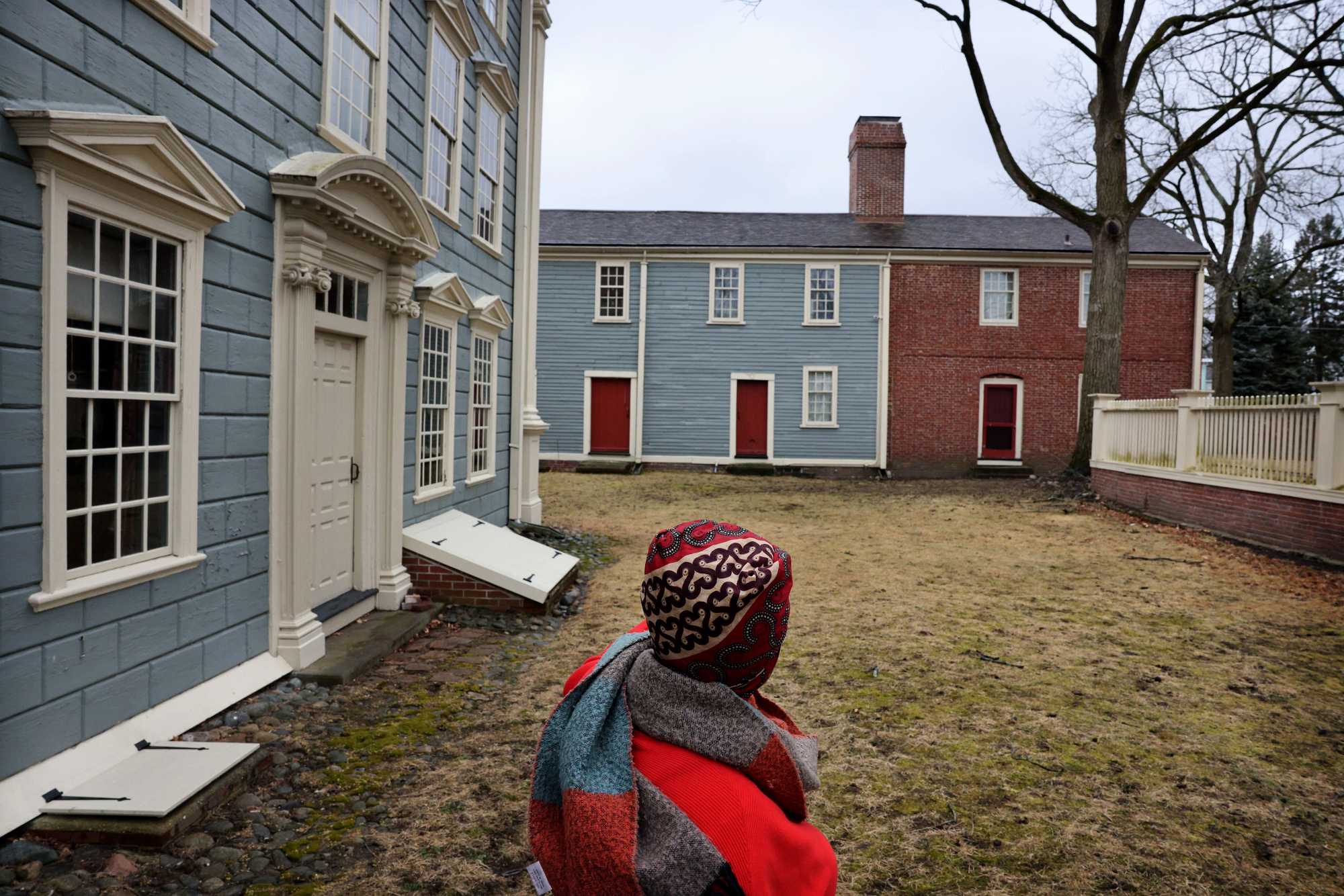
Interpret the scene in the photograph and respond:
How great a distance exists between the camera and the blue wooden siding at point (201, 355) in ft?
11.3

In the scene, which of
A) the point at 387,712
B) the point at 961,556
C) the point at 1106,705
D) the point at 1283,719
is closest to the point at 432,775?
the point at 387,712

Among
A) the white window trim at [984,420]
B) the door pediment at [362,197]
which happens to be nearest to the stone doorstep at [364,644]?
the door pediment at [362,197]

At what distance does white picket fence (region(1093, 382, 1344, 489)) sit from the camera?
32.3 feet

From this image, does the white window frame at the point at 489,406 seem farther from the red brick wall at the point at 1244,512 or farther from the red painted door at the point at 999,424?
the red painted door at the point at 999,424

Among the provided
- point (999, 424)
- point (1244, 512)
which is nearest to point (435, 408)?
point (1244, 512)

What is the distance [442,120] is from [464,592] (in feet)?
15.4

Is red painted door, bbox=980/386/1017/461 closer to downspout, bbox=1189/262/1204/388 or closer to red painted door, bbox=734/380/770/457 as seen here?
downspout, bbox=1189/262/1204/388

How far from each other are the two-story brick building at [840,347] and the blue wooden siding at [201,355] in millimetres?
17534

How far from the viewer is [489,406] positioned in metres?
10.7

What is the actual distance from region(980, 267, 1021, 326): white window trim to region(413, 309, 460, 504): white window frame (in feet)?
58.1

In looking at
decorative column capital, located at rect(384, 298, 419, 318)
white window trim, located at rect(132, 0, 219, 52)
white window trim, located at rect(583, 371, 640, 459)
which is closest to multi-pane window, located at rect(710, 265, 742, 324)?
white window trim, located at rect(583, 371, 640, 459)

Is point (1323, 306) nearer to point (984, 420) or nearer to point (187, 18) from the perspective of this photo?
point (984, 420)

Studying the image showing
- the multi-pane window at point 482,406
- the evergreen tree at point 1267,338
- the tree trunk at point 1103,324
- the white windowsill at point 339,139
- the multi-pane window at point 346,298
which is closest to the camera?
the white windowsill at point 339,139

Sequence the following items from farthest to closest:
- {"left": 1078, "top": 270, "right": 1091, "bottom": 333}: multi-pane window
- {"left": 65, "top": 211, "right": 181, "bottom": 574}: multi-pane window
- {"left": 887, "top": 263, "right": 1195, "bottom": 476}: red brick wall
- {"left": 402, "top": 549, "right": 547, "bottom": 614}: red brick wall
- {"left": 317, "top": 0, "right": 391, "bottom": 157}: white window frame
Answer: {"left": 887, "top": 263, "right": 1195, "bottom": 476}: red brick wall < {"left": 1078, "top": 270, "right": 1091, "bottom": 333}: multi-pane window < {"left": 402, "top": 549, "right": 547, "bottom": 614}: red brick wall < {"left": 317, "top": 0, "right": 391, "bottom": 157}: white window frame < {"left": 65, "top": 211, "right": 181, "bottom": 574}: multi-pane window
